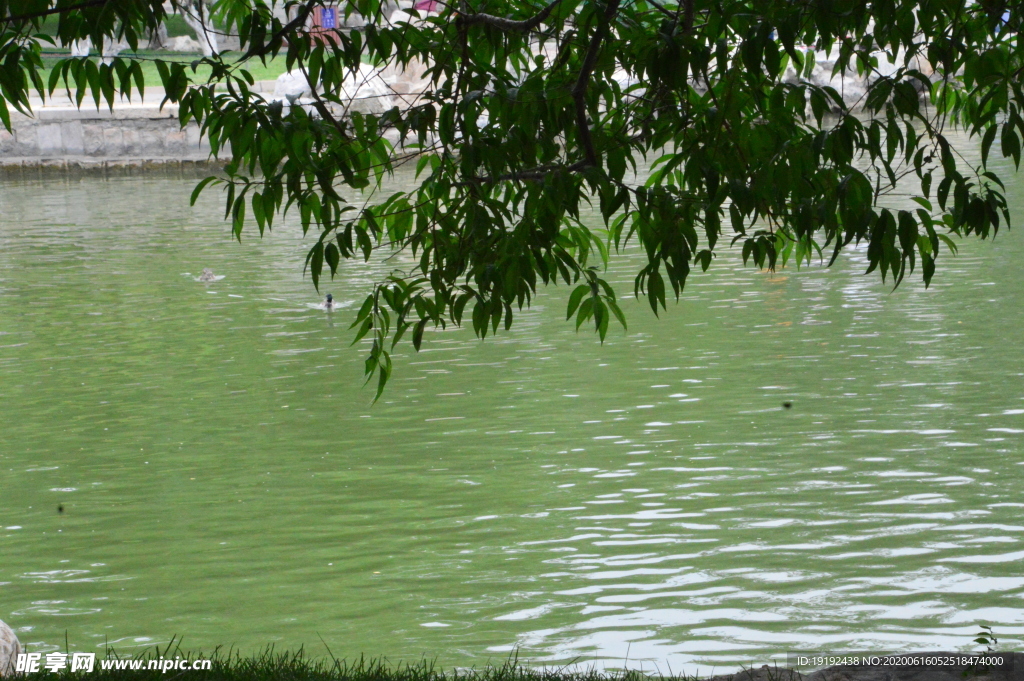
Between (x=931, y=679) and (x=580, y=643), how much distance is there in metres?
2.30

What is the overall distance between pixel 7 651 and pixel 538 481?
435 cm

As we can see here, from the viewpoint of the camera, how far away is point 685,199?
401cm

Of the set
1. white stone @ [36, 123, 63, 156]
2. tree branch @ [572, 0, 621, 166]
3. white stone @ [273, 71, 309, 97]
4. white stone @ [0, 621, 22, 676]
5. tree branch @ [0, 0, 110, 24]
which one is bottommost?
white stone @ [0, 621, 22, 676]

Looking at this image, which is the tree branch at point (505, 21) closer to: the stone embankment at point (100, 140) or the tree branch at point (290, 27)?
the tree branch at point (290, 27)

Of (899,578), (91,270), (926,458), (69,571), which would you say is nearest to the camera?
(899,578)

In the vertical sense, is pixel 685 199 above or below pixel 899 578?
above

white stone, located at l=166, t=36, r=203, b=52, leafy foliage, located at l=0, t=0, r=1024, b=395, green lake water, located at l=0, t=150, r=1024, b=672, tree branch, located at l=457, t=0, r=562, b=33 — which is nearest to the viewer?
leafy foliage, located at l=0, t=0, r=1024, b=395

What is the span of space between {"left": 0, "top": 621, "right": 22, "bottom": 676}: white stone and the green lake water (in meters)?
Answer: 1.22

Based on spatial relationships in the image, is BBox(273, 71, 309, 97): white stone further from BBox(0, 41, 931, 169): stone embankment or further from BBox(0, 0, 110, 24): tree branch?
BBox(0, 0, 110, 24): tree branch

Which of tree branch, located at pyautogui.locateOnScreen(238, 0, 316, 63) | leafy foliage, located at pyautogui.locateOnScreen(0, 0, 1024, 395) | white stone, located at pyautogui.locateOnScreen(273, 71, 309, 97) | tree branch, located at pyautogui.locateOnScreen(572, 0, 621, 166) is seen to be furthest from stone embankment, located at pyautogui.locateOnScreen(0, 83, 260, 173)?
tree branch, located at pyautogui.locateOnScreen(572, 0, 621, 166)

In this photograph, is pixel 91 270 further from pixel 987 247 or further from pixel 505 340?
pixel 987 247

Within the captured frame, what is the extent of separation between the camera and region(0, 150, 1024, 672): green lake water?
22.2 feet

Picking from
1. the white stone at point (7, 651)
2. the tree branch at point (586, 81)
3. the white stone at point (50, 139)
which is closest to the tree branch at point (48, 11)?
the tree branch at point (586, 81)

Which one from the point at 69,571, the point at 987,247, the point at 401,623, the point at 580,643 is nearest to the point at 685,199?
the point at 580,643
